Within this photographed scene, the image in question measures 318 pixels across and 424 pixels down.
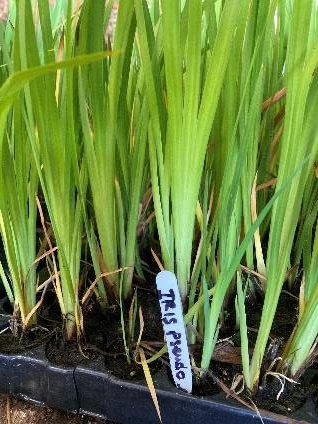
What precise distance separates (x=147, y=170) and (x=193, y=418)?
30cm

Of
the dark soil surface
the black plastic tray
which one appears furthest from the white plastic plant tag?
the dark soil surface

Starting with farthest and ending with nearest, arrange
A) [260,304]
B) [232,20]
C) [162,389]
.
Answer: [260,304] < [162,389] < [232,20]

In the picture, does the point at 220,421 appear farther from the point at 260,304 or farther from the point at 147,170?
the point at 147,170

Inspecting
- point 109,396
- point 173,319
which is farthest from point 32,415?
point 173,319

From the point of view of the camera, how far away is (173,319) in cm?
44

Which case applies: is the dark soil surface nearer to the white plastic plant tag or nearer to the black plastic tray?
the black plastic tray

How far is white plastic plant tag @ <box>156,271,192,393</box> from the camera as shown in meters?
0.44

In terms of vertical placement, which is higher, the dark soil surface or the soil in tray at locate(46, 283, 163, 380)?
the soil in tray at locate(46, 283, 163, 380)

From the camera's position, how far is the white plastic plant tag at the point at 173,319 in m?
0.44

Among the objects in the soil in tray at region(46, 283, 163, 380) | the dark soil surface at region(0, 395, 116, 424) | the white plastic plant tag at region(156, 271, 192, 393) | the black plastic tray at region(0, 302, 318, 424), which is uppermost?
the white plastic plant tag at region(156, 271, 192, 393)

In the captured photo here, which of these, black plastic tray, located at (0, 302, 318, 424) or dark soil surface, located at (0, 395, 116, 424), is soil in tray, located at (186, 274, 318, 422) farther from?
dark soil surface, located at (0, 395, 116, 424)

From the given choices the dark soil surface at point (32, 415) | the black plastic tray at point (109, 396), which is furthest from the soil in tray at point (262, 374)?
the dark soil surface at point (32, 415)

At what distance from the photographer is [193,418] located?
47cm

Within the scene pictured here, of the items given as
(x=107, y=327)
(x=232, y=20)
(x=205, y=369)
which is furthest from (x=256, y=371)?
(x=232, y=20)
